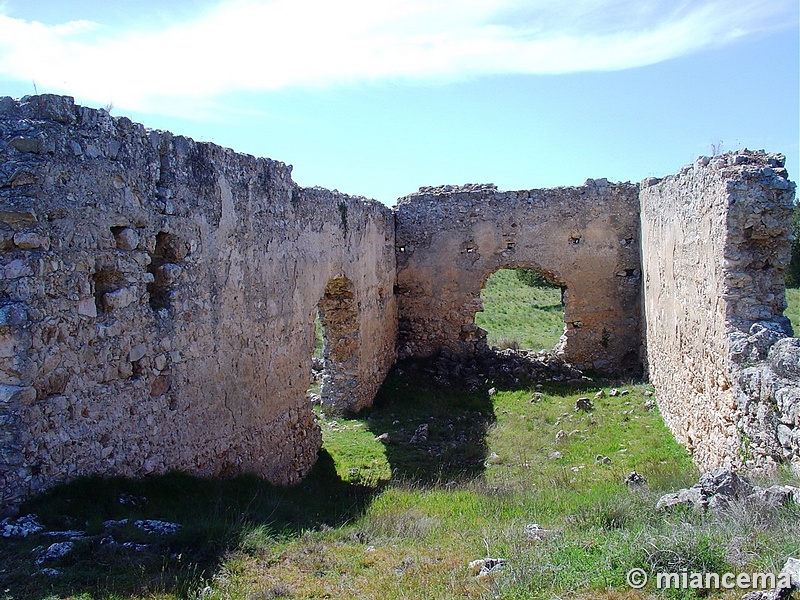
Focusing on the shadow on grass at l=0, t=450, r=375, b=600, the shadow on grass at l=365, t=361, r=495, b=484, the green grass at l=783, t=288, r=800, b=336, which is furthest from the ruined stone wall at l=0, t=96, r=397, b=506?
the green grass at l=783, t=288, r=800, b=336

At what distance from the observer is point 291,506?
244 inches

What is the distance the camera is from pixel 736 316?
652cm

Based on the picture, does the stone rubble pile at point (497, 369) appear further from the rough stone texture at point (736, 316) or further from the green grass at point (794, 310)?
the green grass at point (794, 310)

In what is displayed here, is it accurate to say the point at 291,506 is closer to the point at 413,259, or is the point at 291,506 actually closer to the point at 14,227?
the point at 14,227

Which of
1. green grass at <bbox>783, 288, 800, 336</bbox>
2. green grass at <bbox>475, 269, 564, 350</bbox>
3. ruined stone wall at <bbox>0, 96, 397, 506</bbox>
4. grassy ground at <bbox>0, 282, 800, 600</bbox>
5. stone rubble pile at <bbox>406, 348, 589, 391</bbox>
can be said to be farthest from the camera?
green grass at <bbox>783, 288, 800, 336</bbox>

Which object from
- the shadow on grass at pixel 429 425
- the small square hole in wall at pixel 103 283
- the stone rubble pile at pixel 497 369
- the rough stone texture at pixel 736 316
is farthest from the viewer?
the stone rubble pile at pixel 497 369

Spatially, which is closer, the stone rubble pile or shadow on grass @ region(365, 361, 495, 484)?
shadow on grass @ region(365, 361, 495, 484)

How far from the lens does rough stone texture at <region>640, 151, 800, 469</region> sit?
18.0 ft

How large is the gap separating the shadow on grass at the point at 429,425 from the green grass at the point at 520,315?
→ 351 cm

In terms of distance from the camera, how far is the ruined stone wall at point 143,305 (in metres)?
4.52

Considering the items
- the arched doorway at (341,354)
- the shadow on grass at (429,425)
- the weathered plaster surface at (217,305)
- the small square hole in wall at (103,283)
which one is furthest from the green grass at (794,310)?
the small square hole in wall at (103,283)

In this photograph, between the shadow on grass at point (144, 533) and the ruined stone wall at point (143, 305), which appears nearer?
the shadow on grass at point (144, 533)

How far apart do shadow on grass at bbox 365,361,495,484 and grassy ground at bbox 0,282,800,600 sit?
10 cm

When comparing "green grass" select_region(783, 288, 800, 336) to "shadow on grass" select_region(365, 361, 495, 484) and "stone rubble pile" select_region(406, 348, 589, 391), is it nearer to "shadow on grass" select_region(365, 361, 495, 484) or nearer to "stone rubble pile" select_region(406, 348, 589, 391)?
"stone rubble pile" select_region(406, 348, 589, 391)
